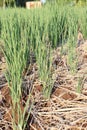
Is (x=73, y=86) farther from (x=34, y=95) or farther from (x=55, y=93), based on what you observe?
(x=34, y=95)

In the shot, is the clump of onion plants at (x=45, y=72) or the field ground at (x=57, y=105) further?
the clump of onion plants at (x=45, y=72)

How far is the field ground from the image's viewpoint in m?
1.11

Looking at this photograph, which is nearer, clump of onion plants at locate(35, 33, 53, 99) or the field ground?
the field ground

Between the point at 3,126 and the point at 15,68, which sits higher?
the point at 15,68

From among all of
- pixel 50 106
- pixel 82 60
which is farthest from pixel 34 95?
pixel 82 60

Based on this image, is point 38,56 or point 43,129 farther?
point 38,56

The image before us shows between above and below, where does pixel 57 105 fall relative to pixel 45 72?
below

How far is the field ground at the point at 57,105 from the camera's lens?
111 centimetres

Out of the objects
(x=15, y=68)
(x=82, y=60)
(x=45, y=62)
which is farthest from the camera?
(x=82, y=60)

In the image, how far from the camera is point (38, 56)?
152 cm

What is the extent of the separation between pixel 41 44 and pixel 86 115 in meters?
0.48

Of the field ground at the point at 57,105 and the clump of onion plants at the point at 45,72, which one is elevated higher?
the clump of onion plants at the point at 45,72

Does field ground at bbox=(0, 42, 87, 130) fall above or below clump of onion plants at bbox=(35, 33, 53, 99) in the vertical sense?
below

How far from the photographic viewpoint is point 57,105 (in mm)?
1258
